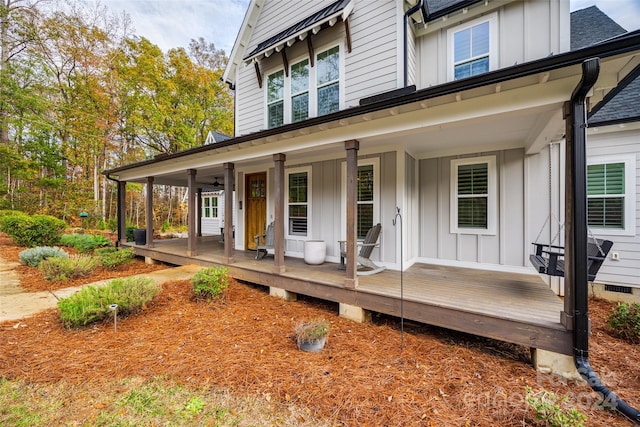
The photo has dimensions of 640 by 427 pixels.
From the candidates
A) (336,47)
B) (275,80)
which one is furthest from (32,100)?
(336,47)

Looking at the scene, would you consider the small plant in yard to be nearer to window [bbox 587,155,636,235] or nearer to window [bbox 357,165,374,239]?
window [bbox 357,165,374,239]

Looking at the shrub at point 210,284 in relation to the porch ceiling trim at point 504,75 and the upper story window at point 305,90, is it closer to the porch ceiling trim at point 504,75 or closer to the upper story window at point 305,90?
the porch ceiling trim at point 504,75

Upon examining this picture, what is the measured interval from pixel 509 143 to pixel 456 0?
335cm

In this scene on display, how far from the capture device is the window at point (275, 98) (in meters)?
7.14

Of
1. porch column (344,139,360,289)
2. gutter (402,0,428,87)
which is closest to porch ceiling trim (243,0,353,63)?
gutter (402,0,428,87)

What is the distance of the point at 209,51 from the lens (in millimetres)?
17547

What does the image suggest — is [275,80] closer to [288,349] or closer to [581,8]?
[288,349]

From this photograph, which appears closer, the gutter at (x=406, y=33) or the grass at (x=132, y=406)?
the grass at (x=132, y=406)

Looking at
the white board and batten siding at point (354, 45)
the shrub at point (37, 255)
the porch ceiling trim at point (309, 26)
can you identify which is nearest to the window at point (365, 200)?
the white board and batten siding at point (354, 45)

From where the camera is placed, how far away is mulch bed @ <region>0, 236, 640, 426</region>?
7.28 feet

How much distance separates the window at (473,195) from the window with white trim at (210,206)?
12.4m

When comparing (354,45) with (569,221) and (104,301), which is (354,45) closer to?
(569,221)

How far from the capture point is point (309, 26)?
5.76 m

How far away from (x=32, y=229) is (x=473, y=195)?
13310 millimetres
